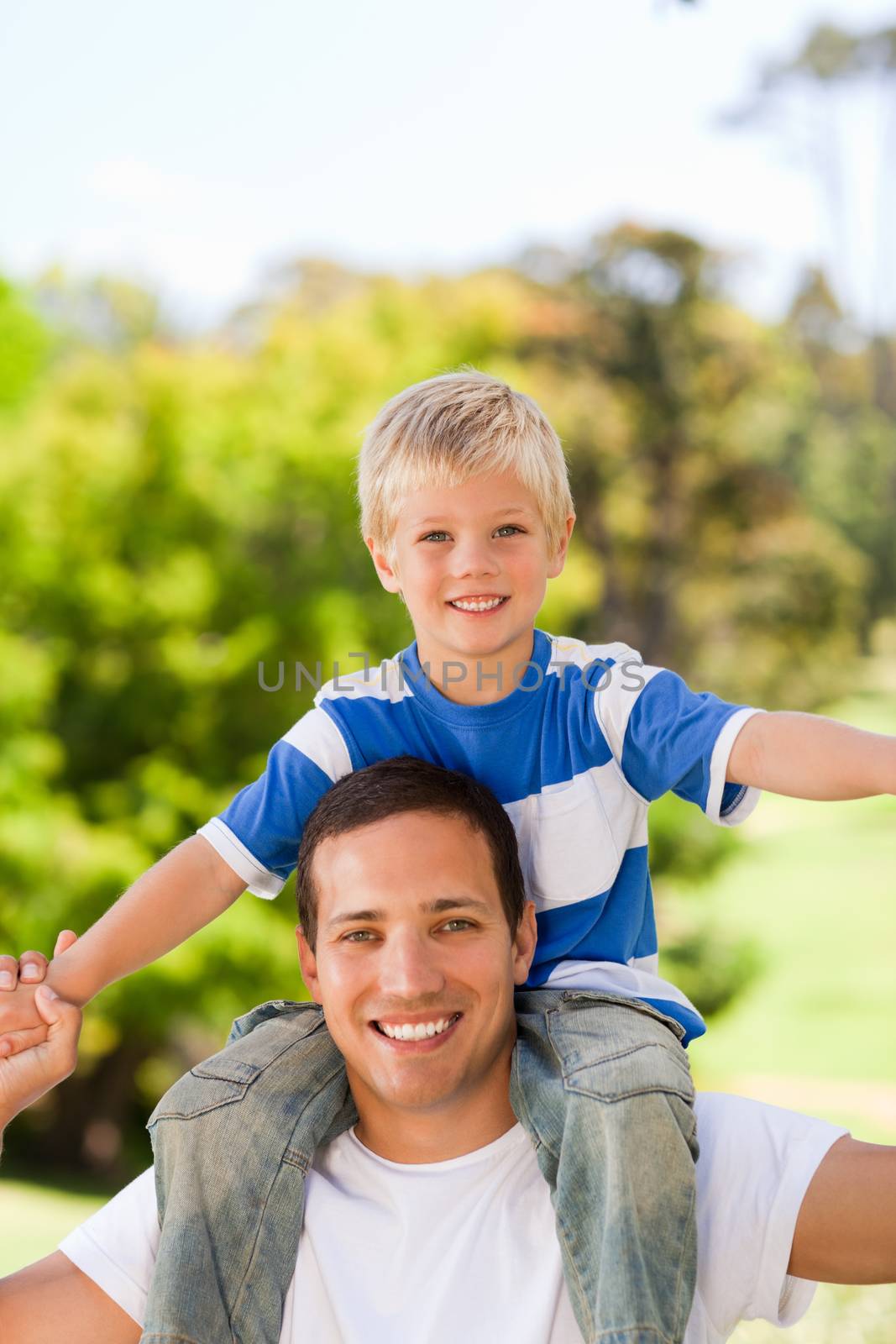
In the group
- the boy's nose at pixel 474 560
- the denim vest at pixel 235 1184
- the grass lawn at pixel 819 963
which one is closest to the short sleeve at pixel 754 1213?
the denim vest at pixel 235 1184

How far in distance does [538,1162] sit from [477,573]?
73 centimetres

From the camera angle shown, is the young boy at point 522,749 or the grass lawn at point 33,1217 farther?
the grass lawn at point 33,1217

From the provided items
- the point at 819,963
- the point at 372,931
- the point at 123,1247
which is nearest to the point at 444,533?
the point at 372,931

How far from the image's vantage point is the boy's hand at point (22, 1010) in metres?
1.66

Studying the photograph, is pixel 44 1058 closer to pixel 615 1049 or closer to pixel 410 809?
pixel 410 809

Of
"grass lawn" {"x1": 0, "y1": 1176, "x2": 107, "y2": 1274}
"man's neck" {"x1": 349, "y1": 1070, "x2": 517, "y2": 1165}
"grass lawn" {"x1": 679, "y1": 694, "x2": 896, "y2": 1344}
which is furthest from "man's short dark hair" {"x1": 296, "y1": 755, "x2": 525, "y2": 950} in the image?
"grass lawn" {"x1": 679, "y1": 694, "x2": 896, "y2": 1344}

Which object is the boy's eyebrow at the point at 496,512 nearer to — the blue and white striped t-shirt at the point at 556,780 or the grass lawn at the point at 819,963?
the blue and white striped t-shirt at the point at 556,780

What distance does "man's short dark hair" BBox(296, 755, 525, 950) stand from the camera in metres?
1.70

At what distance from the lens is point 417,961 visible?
1.63 m

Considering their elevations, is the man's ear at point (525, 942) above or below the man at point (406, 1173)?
above

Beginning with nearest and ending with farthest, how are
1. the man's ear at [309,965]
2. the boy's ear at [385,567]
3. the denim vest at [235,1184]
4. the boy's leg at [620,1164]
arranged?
the boy's leg at [620,1164] → the denim vest at [235,1184] → the man's ear at [309,965] → the boy's ear at [385,567]

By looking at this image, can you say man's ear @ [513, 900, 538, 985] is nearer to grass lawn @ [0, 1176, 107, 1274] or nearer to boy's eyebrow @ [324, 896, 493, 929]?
boy's eyebrow @ [324, 896, 493, 929]

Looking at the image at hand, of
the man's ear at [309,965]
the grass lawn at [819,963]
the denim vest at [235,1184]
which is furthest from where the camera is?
the grass lawn at [819,963]

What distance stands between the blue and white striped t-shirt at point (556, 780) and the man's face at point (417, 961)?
110 millimetres
